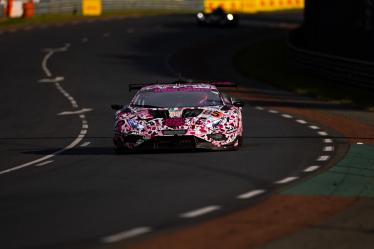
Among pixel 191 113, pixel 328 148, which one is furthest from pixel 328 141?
pixel 191 113

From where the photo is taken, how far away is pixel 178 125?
2053cm

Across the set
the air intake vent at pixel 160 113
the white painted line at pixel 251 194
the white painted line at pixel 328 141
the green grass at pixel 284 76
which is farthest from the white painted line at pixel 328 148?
the green grass at pixel 284 76

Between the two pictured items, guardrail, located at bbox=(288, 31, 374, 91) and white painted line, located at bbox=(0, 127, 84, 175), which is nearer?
white painted line, located at bbox=(0, 127, 84, 175)

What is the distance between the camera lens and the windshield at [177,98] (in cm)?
2139

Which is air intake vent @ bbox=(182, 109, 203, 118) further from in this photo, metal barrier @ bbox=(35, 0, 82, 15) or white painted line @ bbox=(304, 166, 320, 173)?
metal barrier @ bbox=(35, 0, 82, 15)

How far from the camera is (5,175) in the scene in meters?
18.8

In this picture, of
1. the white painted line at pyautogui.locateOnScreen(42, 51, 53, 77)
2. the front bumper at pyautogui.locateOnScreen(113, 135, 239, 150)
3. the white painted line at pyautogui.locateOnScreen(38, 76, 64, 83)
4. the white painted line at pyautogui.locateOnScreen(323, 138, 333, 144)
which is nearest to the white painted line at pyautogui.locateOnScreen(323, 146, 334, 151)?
the white painted line at pyautogui.locateOnScreen(323, 138, 333, 144)

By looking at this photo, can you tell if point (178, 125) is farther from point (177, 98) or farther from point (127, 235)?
point (127, 235)

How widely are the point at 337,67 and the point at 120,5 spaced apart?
55.1 meters

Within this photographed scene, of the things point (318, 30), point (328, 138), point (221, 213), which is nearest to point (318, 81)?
point (318, 30)

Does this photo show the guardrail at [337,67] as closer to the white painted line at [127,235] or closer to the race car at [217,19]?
the white painted line at [127,235]

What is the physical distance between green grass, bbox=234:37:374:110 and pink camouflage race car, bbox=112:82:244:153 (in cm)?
1335

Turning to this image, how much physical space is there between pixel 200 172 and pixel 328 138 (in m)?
6.78

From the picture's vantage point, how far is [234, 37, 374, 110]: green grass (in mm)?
38234
